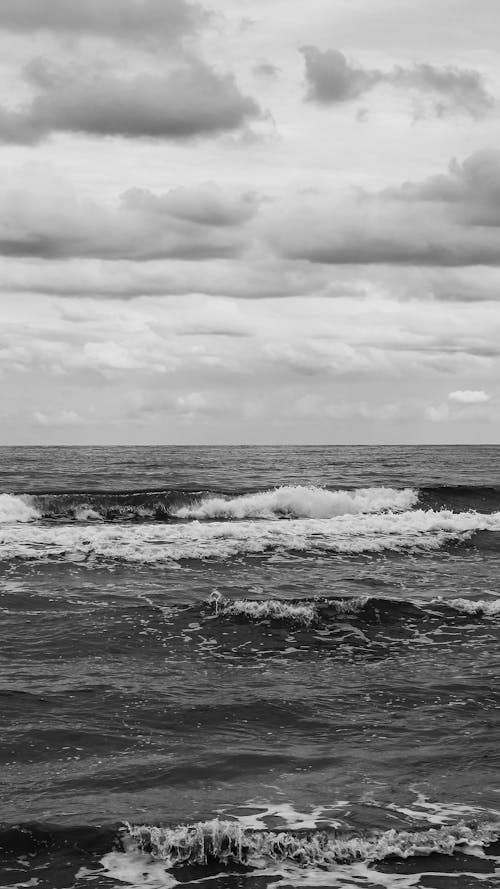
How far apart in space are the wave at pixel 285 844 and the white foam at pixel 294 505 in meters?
27.4

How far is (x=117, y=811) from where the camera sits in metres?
8.21

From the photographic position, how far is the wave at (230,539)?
23531mm

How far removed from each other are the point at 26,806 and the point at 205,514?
90.4 feet

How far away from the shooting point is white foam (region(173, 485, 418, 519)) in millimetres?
36094

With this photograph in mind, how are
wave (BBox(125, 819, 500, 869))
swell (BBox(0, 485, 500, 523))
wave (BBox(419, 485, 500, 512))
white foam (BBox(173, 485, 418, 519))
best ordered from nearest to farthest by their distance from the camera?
wave (BBox(125, 819, 500, 869))
swell (BBox(0, 485, 500, 523))
white foam (BBox(173, 485, 418, 519))
wave (BBox(419, 485, 500, 512))

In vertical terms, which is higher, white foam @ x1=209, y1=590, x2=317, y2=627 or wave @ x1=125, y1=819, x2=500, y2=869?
white foam @ x1=209, y1=590, x2=317, y2=627

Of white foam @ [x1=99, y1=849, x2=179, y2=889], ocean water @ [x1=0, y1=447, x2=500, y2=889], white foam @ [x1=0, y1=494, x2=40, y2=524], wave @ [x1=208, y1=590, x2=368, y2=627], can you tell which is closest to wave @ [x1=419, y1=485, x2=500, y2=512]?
ocean water @ [x1=0, y1=447, x2=500, y2=889]

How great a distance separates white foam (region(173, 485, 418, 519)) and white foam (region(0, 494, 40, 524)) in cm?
607

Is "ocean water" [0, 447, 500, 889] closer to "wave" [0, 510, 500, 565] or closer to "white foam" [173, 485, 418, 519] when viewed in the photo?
"wave" [0, 510, 500, 565]

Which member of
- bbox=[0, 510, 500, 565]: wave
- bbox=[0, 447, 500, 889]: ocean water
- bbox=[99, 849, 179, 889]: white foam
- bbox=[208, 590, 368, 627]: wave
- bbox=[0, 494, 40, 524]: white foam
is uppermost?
bbox=[0, 494, 40, 524]: white foam

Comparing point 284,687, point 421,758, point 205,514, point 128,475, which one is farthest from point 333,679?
point 128,475

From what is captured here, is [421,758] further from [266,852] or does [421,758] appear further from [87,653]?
[87,653]

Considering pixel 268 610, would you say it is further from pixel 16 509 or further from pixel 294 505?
pixel 294 505

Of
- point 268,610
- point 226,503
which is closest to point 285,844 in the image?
point 268,610
